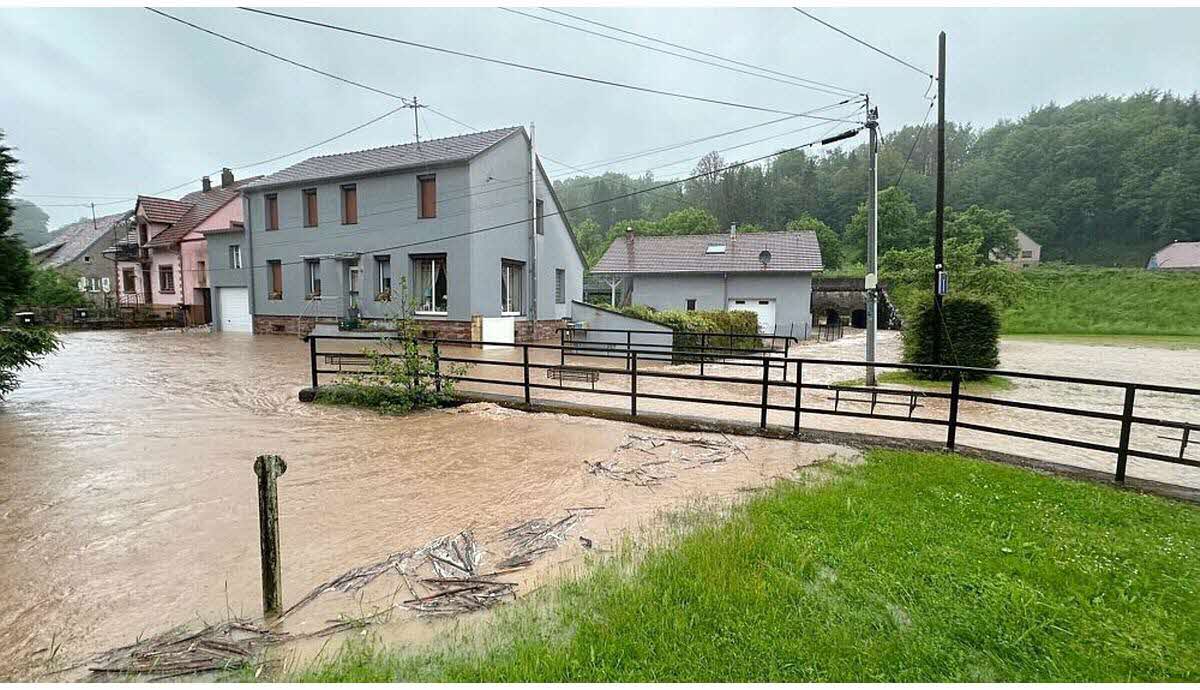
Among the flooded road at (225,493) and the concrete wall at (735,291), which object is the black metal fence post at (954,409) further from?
the concrete wall at (735,291)

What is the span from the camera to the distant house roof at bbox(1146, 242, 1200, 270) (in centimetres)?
5206

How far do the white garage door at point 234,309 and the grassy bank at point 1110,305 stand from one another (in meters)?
41.2

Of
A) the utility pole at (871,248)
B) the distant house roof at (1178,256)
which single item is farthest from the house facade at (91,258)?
the distant house roof at (1178,256)

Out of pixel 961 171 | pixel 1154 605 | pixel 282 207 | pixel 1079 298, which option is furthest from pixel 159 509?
pixel 961 171

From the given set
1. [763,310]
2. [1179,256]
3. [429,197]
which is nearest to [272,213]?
[429,197]

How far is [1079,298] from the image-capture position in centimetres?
3572

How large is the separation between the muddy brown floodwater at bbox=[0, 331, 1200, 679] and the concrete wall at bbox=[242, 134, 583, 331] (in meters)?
8.80

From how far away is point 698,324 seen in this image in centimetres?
1848

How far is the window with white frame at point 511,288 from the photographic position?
66.0 feet

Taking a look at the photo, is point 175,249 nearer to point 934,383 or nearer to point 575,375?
point 575,375

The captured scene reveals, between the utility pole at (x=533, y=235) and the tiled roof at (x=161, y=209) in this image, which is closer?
Answer: the utility pole at (x=533, y=235)

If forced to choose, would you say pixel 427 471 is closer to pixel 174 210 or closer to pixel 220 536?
pixel 220 536

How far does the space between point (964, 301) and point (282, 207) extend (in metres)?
25.7

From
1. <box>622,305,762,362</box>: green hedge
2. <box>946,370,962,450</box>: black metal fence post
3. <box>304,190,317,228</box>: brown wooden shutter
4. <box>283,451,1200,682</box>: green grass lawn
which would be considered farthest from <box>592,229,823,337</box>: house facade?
<box>283,451,1200,682</box>: green grass lawn
